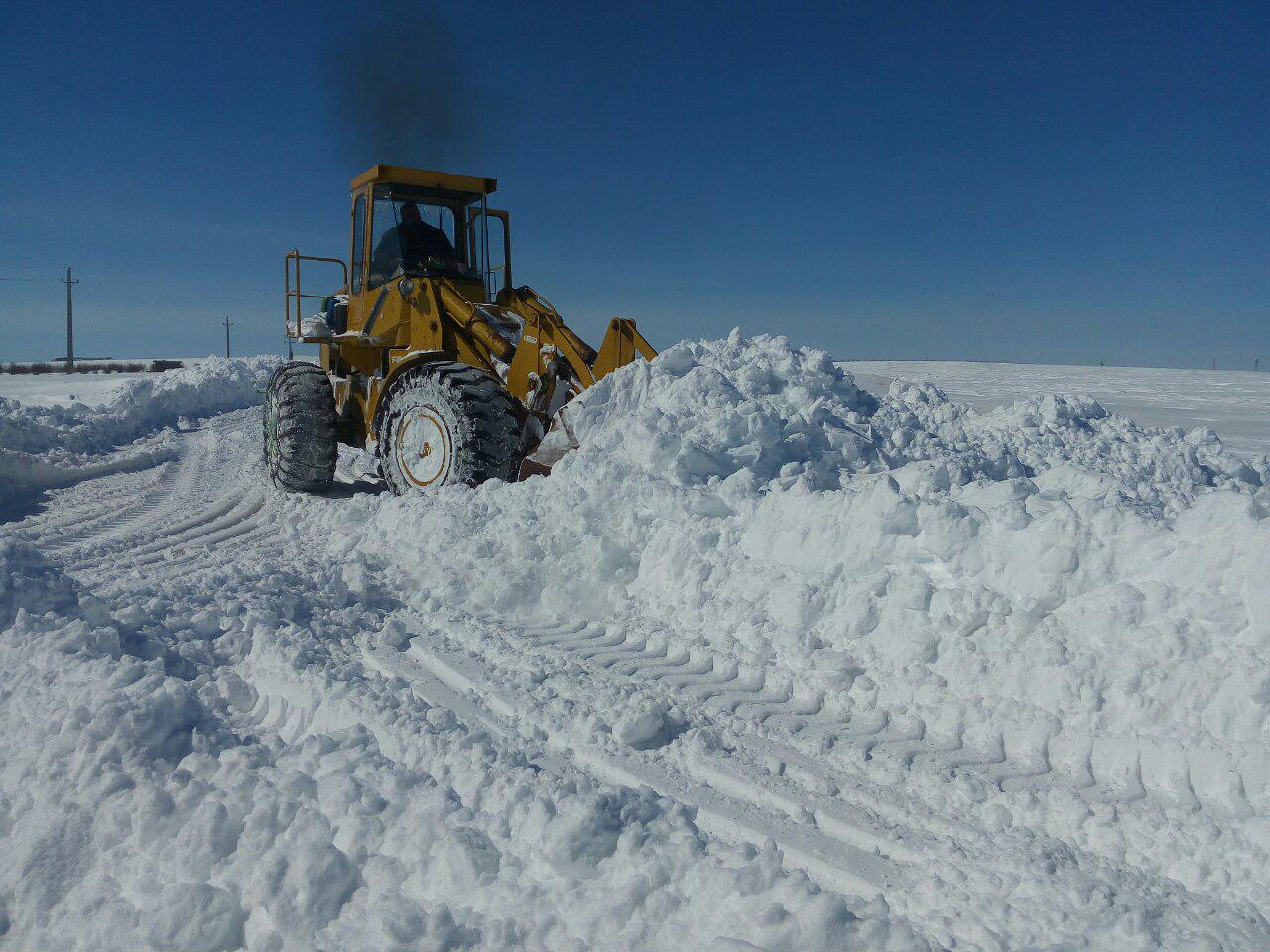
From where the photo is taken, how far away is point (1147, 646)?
10.0 ft

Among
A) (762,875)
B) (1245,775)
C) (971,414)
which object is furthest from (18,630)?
(971,414)

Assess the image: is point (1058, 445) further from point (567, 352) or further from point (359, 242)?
point (359, 242)

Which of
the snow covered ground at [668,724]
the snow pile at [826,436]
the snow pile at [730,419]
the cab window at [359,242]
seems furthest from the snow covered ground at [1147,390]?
the snow covered ground at [668,724]

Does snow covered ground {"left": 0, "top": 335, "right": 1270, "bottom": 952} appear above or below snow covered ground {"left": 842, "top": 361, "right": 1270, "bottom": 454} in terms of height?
below

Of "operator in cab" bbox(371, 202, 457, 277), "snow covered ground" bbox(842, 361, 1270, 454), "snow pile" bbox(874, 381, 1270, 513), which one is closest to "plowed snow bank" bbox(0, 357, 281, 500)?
"operator in cab" bbox(371, 202, 457, 277)

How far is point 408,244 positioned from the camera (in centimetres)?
806

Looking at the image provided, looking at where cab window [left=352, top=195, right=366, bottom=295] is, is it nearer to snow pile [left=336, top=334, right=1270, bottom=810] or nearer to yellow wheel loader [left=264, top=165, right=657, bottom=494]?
yellow wheel loader [left=264, top=165, right=657, bottom=494]

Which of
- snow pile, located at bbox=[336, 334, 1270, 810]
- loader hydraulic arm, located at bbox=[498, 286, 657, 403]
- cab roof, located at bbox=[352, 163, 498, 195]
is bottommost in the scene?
snow pile, located at bbox=[336, 334, 1270, 810]

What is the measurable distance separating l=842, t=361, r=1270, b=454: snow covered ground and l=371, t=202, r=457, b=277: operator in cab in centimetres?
756

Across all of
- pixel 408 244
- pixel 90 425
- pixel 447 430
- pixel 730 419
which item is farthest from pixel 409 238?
pixel 90 425

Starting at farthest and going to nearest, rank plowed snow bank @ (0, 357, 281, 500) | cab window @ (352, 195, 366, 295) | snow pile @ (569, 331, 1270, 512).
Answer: plowed snow bank @ (0, 357, 281, 500) → cab window @ (352, 195, 366, 295) → snow pile @ (569, 331, 1270, 512)

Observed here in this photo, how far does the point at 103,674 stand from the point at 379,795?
142 cm

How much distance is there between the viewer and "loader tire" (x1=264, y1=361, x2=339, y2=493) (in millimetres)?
7789

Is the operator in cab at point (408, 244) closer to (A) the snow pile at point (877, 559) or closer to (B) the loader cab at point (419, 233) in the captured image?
(B) the loader cab at point (419, 233)
